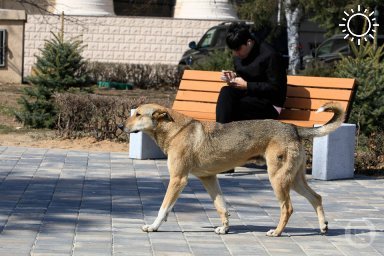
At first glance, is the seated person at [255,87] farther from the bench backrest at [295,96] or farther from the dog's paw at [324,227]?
the dog's paw at [324,227]

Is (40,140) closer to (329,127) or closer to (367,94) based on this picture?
(367,94)

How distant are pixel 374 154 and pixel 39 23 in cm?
2195

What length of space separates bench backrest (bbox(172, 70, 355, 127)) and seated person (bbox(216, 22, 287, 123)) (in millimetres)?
428

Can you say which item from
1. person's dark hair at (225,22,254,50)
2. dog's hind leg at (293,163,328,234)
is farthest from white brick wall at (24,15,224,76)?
dog's hind leg at (293,163,328,234)

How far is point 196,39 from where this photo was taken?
111ft

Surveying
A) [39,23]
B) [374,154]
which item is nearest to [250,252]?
[374,154]

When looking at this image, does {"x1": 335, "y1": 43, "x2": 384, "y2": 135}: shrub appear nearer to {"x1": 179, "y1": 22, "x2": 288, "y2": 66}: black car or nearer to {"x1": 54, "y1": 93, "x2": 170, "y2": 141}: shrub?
{"x1": 54, "y1": 93, "x2": 170, "y2": 141}: shrub

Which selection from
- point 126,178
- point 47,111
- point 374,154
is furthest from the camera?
point 47,111

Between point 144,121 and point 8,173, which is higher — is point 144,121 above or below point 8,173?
above

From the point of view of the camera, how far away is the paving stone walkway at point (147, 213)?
24.7 feet

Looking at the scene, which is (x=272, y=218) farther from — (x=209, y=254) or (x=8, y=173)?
(x=8, y=173)

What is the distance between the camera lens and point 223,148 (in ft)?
26.9

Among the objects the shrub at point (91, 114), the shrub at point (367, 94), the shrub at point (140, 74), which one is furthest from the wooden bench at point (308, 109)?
the shrub at point (140, 74)

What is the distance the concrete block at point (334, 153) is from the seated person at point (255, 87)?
66cm
